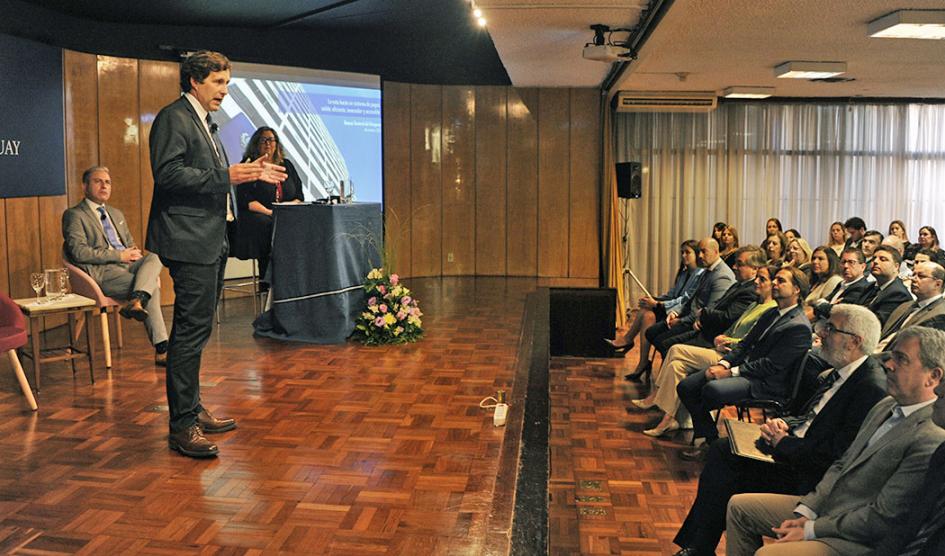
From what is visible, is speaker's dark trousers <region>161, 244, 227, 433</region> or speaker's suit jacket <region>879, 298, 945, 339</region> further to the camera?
speaker's suit jacket <region>879, 298, 945, 339</region>

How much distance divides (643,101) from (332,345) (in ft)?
16.1

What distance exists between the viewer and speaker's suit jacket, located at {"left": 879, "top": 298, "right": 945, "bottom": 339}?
4305mm

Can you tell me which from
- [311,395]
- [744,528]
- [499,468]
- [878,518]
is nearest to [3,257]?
[311,395]

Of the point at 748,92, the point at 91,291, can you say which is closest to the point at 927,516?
the point at 91,291

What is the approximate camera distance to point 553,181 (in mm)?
10398

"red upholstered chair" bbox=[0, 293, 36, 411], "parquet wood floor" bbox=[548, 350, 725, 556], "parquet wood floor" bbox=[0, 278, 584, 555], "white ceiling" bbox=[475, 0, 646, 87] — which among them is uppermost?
"white ceiling" bbox=[475, 0, 646, 87]

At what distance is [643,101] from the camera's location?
30.8ft

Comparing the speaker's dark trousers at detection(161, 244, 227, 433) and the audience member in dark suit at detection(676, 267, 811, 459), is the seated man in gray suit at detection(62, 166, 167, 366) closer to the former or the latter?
the speaker's dark trousers at detection(161, 244, 227, 433)

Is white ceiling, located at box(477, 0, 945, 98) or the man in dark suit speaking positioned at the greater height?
white ceiling, located at box(477, 0, 945, 98)

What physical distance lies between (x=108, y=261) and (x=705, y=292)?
3.91 meters

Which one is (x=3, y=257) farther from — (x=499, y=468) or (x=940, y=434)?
(x=940, y=434)

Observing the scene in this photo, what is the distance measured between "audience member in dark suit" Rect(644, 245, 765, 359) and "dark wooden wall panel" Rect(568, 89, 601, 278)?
4337 millimetres

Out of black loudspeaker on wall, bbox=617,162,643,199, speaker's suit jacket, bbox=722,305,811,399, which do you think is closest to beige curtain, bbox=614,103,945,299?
black loudspeaker on wall, bbox=617,162,643,199

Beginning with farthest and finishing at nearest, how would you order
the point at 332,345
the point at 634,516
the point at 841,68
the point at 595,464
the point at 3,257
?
the point at 841,68
the point at 3,257
the point at 332,345
the point at 595,464
the point at 634,516
